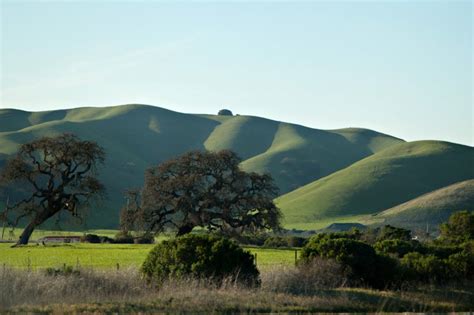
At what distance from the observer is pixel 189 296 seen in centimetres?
2280

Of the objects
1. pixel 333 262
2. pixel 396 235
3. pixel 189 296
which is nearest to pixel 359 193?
pixel 396 235

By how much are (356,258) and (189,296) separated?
10.2 meters

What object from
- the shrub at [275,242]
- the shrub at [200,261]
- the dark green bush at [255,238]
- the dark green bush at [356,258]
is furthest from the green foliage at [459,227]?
the shrub at [200,261]

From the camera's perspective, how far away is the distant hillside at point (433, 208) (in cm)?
13938

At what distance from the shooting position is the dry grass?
70.5 ft

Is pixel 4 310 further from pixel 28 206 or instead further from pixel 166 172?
pixel 166 172

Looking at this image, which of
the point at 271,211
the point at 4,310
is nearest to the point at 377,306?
the point at 4,310

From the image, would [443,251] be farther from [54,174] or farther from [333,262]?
[54,174]

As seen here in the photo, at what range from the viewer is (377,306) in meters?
24.2

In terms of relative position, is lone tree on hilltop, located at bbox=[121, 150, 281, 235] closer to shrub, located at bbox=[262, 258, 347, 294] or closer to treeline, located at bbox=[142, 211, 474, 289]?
treeline, located at bbox=[142, 211, 474, 289]

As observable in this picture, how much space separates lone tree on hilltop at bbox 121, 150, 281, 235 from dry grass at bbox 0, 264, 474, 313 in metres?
48.0

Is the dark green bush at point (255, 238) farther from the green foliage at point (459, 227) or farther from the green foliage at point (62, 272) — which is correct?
the green foliage at point (62, 272)

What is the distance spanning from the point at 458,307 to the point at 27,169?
55728 mm

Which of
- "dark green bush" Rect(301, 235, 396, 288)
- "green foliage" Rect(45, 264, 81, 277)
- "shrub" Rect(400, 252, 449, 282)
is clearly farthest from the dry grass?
"shrub" Rect(400, 252, 449, 282)
